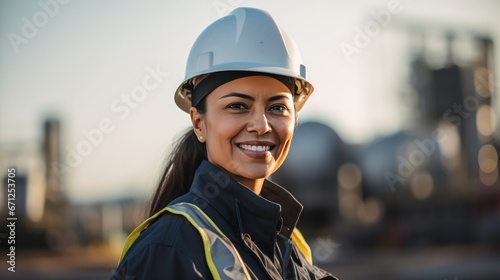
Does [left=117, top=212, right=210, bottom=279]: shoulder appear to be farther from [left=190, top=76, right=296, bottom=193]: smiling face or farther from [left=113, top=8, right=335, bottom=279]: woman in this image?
[left=190, top=76, right=296, bottom=193]: smiling face

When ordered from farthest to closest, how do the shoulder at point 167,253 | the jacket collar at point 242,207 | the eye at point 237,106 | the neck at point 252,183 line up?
1. the neck at point 252,183
2. the eye at point 237,106
3. the jacket collar at point 242,207
4. the shoulder at point 167,253

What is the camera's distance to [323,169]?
30531mm

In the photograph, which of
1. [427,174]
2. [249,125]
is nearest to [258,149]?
[249,125]

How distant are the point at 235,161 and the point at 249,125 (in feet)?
0.53

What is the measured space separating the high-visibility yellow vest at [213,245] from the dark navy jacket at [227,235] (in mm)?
27

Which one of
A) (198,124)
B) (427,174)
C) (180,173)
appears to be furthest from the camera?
(427,174)

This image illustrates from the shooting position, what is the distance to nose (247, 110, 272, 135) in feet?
8.73

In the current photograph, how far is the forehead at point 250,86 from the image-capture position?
268 centimetres

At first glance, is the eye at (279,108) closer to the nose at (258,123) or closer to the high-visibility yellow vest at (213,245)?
the nose at (258,123)

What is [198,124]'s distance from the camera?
2.88 m

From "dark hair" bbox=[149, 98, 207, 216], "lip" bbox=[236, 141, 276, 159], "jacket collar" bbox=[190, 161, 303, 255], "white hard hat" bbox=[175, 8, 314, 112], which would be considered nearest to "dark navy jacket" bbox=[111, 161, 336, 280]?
"jacket collar" bbox=[190, 161, 303, 255]

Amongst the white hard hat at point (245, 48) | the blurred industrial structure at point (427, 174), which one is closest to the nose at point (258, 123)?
the white hard hat at point (245, 48)

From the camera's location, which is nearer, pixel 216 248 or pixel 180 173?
pixel 216 248

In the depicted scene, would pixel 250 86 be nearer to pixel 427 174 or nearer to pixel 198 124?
pixel 198 124
